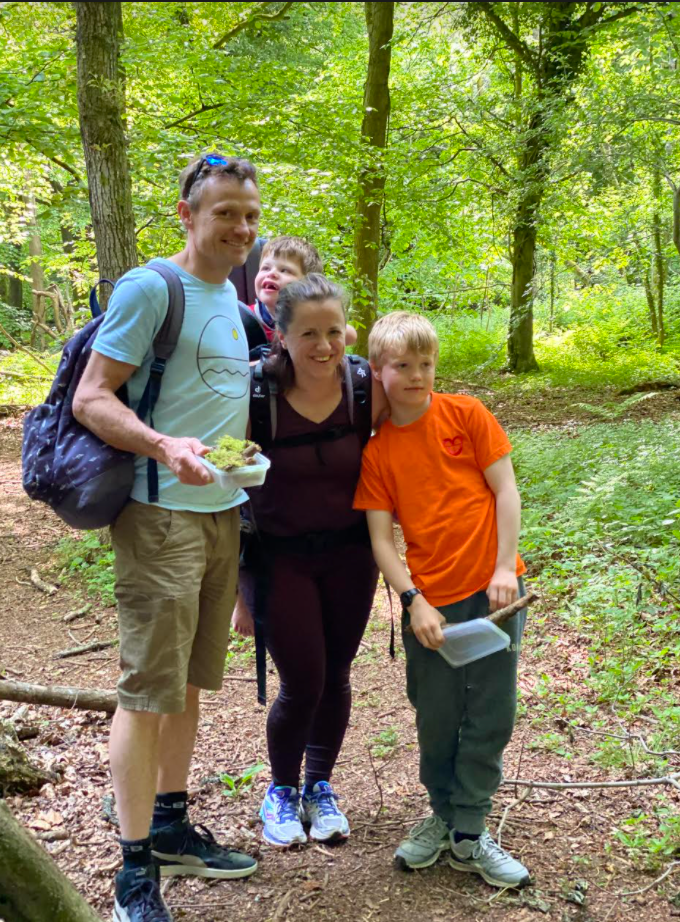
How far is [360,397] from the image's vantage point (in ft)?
8.39

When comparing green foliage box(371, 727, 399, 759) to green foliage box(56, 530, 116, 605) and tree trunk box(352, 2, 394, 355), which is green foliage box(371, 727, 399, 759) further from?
tree trunk box(352, 2, 394, 355)

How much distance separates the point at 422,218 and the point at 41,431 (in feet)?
33.1

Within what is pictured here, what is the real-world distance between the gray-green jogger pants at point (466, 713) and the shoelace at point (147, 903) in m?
0.97

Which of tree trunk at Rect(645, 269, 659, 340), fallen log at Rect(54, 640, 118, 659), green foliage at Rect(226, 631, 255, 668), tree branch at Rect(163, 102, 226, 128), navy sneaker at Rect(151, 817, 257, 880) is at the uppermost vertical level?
tree branch at Rect(163, 102, 226, 128)

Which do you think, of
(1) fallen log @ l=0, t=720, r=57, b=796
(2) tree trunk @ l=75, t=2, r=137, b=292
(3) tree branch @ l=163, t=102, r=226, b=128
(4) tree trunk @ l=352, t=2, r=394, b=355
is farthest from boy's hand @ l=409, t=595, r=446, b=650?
(4) tree trunk @ l=352, t=2, r=394, b=355

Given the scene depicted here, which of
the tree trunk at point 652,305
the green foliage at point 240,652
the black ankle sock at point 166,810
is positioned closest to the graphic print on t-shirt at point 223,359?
the black ankle sock at point 166,810

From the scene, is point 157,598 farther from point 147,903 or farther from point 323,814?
point 323,814

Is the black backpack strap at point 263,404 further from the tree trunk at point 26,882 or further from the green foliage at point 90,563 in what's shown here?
the green foliage at point 90,563

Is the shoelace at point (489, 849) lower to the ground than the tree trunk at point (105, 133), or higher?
lower

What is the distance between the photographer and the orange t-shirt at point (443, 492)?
2.38m

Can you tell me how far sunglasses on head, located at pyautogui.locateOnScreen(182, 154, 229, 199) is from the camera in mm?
2318

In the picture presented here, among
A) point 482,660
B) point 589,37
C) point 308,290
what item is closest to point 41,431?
point 308,290

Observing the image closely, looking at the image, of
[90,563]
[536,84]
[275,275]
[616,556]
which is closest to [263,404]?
[275,275]

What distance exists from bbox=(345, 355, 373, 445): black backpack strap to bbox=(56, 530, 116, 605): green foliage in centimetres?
406
